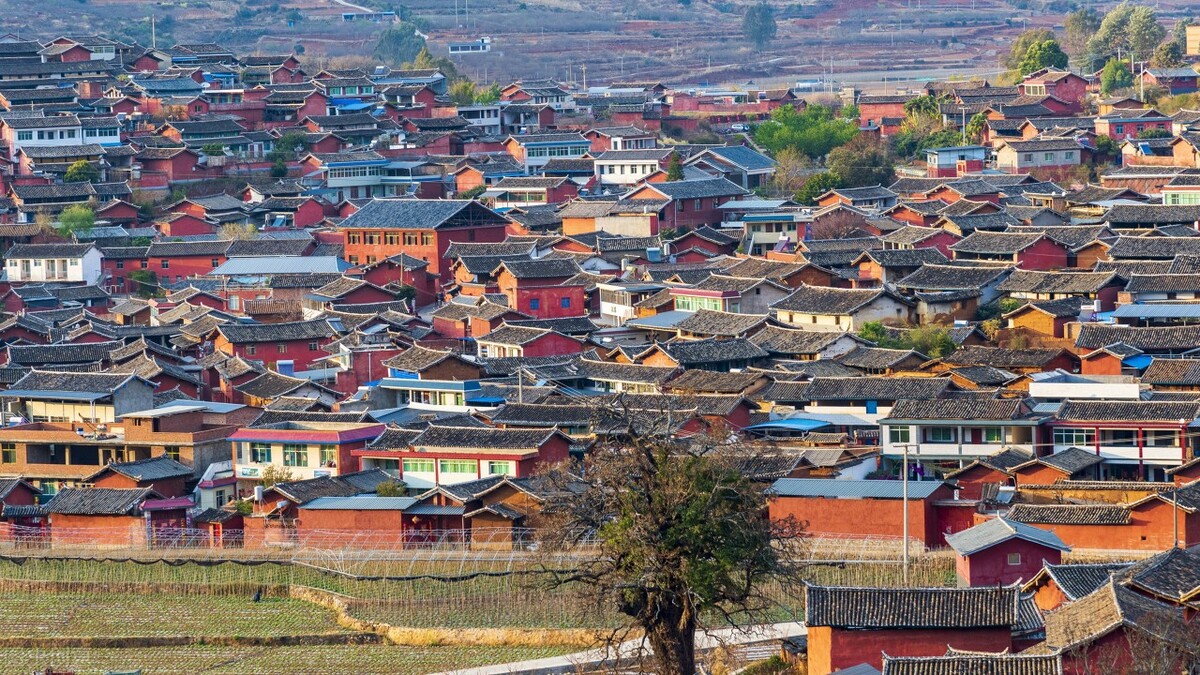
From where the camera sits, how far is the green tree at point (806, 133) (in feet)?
183

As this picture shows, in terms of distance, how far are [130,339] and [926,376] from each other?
1444 cm

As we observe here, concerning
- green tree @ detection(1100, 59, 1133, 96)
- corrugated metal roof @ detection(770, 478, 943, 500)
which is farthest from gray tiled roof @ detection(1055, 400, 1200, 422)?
green tree @ detection(1100, 59, 1133, 96)

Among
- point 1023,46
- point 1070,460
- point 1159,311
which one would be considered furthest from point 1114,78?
point 1070,460

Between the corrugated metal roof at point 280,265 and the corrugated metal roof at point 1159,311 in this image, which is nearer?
the corrugated metal roof at point 1159,311

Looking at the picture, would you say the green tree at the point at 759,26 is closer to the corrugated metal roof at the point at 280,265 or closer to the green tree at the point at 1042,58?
the green tree at the point at 1042,58

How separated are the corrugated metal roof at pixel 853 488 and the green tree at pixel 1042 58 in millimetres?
37870

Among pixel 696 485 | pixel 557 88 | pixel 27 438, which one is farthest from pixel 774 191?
pixel 696 485

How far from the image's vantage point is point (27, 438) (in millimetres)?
30734

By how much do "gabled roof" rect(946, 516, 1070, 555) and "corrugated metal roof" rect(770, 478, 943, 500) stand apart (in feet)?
5.85

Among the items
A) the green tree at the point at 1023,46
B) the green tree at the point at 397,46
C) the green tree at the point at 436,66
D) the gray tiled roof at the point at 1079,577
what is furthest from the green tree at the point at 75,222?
the green tree at the point at 397,46

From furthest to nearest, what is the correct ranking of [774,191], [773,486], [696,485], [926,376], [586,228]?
[774,191], [586,228], [926,376], [773,486], [696,485]

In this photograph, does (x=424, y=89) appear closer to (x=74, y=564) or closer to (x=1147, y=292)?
(x=1147, y=292)

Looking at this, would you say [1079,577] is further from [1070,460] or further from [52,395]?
[52,395]

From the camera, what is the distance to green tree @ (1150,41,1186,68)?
200ft
